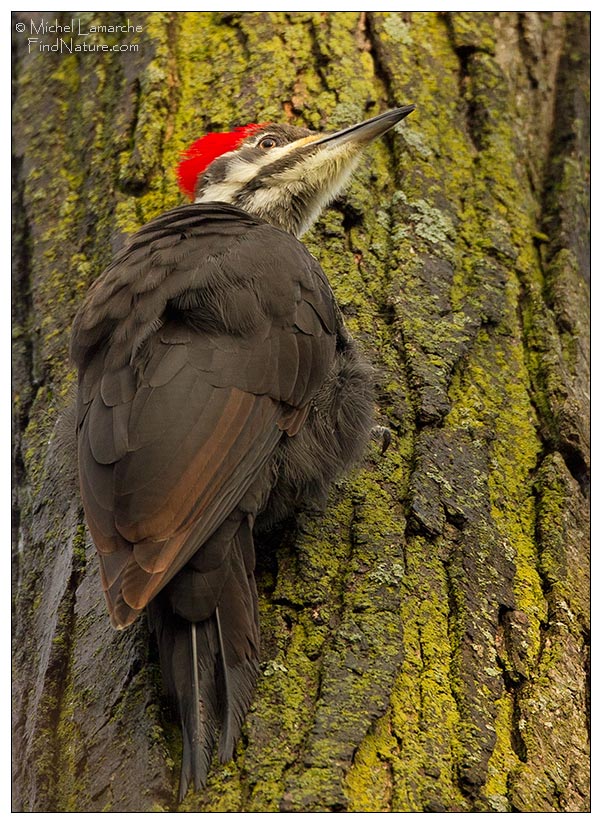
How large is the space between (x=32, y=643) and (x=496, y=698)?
4.58 ft

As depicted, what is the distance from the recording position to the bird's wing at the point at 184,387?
2.52 metres

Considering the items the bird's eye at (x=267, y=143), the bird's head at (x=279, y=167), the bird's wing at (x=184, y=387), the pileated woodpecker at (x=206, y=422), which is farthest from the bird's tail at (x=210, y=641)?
the bird's eye at (x=267, y=143)

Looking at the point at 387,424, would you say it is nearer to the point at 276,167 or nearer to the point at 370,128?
the point at 370,128

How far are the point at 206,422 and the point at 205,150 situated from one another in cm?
149

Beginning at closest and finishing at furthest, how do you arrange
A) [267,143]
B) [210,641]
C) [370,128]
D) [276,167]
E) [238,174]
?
[210,641]
[370,128]
[267,143]
[276,167]
[238,174]

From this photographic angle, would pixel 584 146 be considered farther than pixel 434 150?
Yes

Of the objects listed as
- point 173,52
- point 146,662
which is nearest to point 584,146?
point 173,52

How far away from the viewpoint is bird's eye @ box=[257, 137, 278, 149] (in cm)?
384

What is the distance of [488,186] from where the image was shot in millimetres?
3854

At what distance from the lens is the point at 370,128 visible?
368 cm

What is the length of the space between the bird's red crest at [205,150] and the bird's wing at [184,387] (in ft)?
1.88

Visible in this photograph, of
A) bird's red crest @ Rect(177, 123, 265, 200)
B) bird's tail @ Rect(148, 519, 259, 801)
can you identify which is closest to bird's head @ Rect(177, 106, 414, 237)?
bird's red crest @ Rect(177, 123, 265, 200)

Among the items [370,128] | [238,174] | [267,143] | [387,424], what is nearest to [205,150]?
[267,143]

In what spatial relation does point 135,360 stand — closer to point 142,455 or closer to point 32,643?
point 142,455
